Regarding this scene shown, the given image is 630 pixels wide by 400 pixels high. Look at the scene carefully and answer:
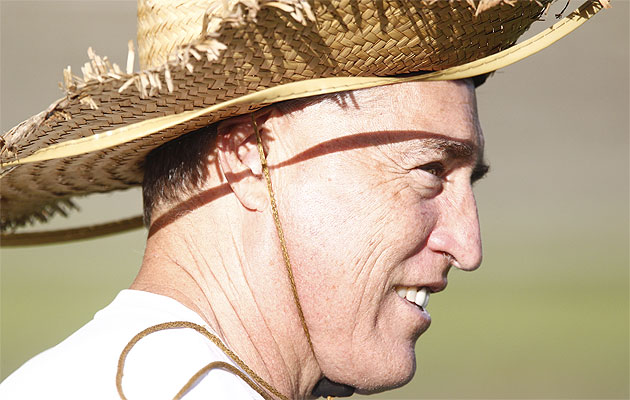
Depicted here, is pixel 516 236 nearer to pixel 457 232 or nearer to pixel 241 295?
pixel 457 232

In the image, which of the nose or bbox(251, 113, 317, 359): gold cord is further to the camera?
the nose

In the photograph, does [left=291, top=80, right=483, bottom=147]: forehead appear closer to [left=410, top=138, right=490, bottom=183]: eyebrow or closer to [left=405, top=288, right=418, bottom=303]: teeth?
[left=410, top=138, right=490, bottom=183]: eyebrow

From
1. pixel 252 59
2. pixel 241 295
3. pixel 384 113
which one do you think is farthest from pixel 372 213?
pixel 252 59

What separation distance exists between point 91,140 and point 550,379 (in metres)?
10.0

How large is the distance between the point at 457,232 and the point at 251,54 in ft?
2.50

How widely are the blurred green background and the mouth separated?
8457mm

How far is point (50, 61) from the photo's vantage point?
16.3 m

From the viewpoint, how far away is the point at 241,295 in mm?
2232

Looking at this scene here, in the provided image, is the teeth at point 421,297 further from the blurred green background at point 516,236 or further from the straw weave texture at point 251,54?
the blurred green background at point 516,236

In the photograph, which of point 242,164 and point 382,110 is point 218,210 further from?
point 382,110

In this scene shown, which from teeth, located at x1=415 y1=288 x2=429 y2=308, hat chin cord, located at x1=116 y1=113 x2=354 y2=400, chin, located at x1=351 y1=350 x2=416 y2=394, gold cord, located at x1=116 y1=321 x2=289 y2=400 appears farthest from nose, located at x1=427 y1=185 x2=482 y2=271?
gold cord, located at x1=116 y1=321 x2=289 y2=400

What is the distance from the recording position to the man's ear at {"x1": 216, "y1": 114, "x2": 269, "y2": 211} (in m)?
2.23

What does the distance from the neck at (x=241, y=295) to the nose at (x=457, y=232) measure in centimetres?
43

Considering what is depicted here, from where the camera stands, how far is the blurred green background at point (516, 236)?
1218cm
